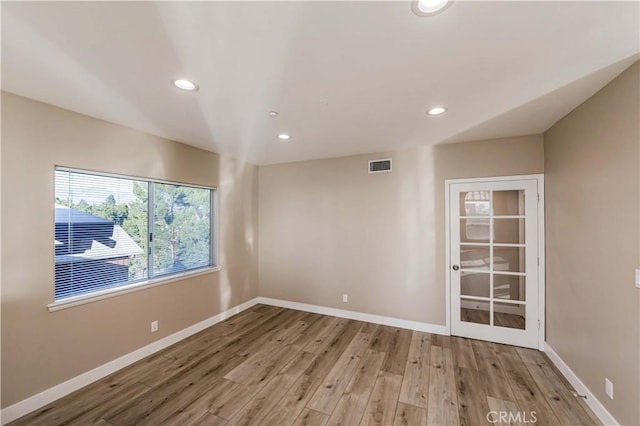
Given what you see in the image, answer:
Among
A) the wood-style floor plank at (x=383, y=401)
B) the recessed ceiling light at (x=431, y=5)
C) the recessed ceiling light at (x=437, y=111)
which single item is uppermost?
the recessed ceiling light at (x=437, y=111)

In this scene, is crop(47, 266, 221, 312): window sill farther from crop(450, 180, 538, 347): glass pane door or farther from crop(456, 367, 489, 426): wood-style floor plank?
crop(450, 180, 538, 347): glass pane door

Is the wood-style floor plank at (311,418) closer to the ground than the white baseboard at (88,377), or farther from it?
closer to the ground

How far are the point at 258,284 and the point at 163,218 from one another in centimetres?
213

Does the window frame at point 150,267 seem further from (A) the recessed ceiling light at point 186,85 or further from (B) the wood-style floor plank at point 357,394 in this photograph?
(B) the wood-style floor plank at point 357,394

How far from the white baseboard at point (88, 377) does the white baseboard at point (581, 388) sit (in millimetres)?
4099

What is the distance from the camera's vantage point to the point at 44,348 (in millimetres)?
2152

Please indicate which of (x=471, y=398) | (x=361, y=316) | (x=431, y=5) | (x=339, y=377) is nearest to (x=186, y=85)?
(x=431, y=5)

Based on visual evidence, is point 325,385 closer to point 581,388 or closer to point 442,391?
point 442,391

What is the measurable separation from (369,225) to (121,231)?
3.11 metres

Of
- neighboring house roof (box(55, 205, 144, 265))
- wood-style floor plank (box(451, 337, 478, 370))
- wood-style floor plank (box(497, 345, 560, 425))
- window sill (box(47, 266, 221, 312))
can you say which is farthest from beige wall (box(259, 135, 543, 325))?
neighboring house roof (box(55, 205, 144, 265))

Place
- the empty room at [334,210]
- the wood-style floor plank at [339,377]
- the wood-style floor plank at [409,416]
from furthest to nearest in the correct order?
the wood-style floor plank at [339,377], the wood-style floor plank at [409,416], the empty room at [334,210]

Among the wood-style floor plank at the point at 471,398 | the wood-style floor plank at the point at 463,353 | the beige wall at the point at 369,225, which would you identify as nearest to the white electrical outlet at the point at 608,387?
the wood-style floor plank at the point at 471,398

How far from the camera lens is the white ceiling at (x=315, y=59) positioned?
123 centimetres

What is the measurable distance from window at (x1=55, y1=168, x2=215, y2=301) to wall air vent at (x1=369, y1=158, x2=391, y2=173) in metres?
2.53
